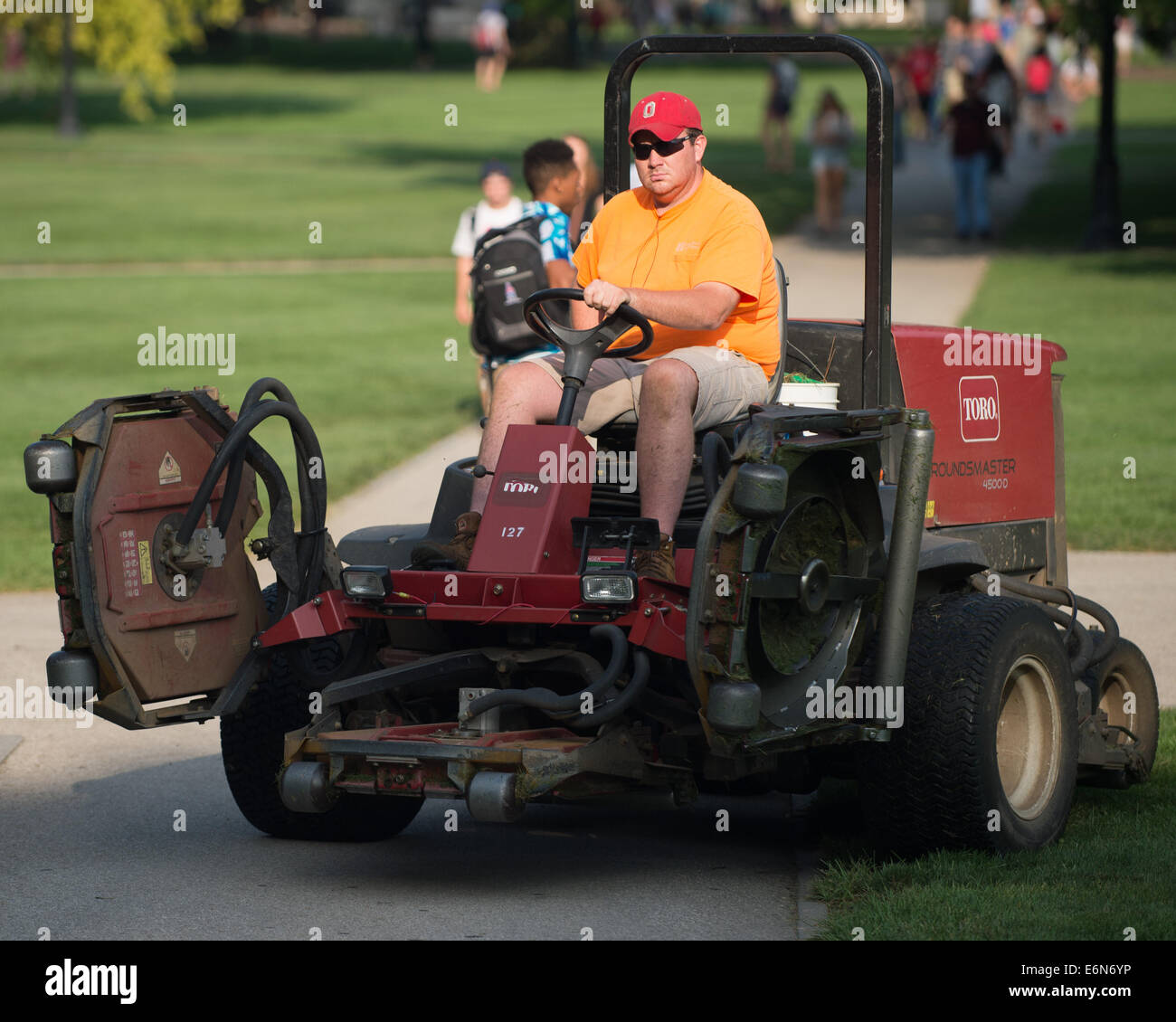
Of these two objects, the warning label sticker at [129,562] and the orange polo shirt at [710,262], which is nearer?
the warning label sticker at [129,562]

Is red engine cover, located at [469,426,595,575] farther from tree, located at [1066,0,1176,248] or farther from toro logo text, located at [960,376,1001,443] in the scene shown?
tree, located at [1066,0,1176,248]

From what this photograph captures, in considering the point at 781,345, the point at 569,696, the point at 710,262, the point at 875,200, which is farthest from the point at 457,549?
the point at 875,200

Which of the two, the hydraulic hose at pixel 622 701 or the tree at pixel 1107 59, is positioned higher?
the tree at pixel 1107 59

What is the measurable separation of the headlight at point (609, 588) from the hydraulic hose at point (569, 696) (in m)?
0.09

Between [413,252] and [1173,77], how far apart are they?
4302 centimetres

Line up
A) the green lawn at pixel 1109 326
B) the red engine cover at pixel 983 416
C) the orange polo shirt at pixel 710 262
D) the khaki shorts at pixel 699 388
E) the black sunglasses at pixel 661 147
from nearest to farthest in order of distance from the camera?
the khaki shorts at pixel 699 388, the orange polo shirt at pixel 710 262, the black sunglasses at pixel 661 147, the red engine cover at pixel 983 416, the green lawn at pixel 1109 326

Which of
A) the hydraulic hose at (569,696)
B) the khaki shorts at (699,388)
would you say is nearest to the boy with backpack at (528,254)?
the khaki shorts at (699,388)

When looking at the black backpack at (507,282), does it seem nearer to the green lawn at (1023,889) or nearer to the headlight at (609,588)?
the green lawn at (1023,889)

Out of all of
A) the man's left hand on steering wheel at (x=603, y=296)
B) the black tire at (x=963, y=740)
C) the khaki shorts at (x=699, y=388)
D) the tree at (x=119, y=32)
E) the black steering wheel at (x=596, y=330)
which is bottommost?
the black tire at (x=963, y=740)

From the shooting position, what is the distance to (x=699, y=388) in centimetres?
589

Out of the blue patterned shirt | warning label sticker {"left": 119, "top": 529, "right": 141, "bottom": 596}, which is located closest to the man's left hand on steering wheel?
warning label sticker {"left": 119, "top": 529, "right": 141, "bottom": 596}

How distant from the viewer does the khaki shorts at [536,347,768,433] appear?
595cm

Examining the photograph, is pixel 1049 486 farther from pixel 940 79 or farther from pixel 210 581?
pixel 940 79

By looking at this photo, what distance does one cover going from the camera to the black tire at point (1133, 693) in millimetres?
6887
